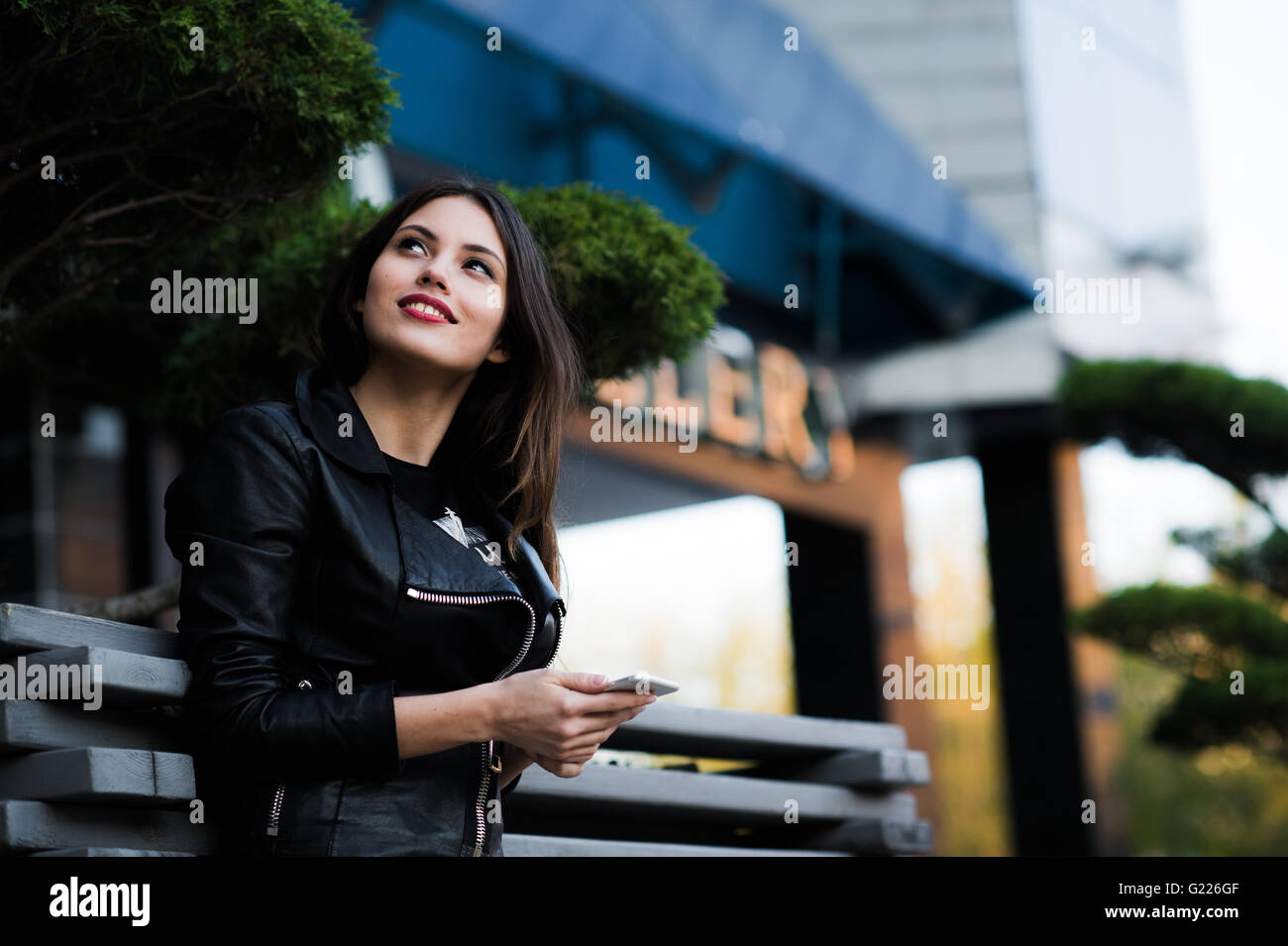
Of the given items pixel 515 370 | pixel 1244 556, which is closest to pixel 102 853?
pixel 515 370

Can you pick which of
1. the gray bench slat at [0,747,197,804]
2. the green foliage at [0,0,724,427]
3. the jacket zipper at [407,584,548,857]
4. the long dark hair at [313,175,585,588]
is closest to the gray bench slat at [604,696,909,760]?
the long dark hair at [313,175,585,588]

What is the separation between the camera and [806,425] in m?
11.5

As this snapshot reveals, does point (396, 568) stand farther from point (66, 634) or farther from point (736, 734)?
point (736, 734)

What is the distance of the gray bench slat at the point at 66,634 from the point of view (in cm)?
219

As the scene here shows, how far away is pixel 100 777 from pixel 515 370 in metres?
1.03

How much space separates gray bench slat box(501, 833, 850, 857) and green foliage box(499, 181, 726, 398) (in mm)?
1104

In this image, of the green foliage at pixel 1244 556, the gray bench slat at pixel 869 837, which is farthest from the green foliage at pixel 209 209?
the green foliage at pixel 1244 556

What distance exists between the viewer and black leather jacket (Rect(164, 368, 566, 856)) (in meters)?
2.10

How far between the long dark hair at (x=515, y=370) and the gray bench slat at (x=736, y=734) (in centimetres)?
64

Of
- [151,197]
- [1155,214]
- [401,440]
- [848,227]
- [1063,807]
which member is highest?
[1155,214]
